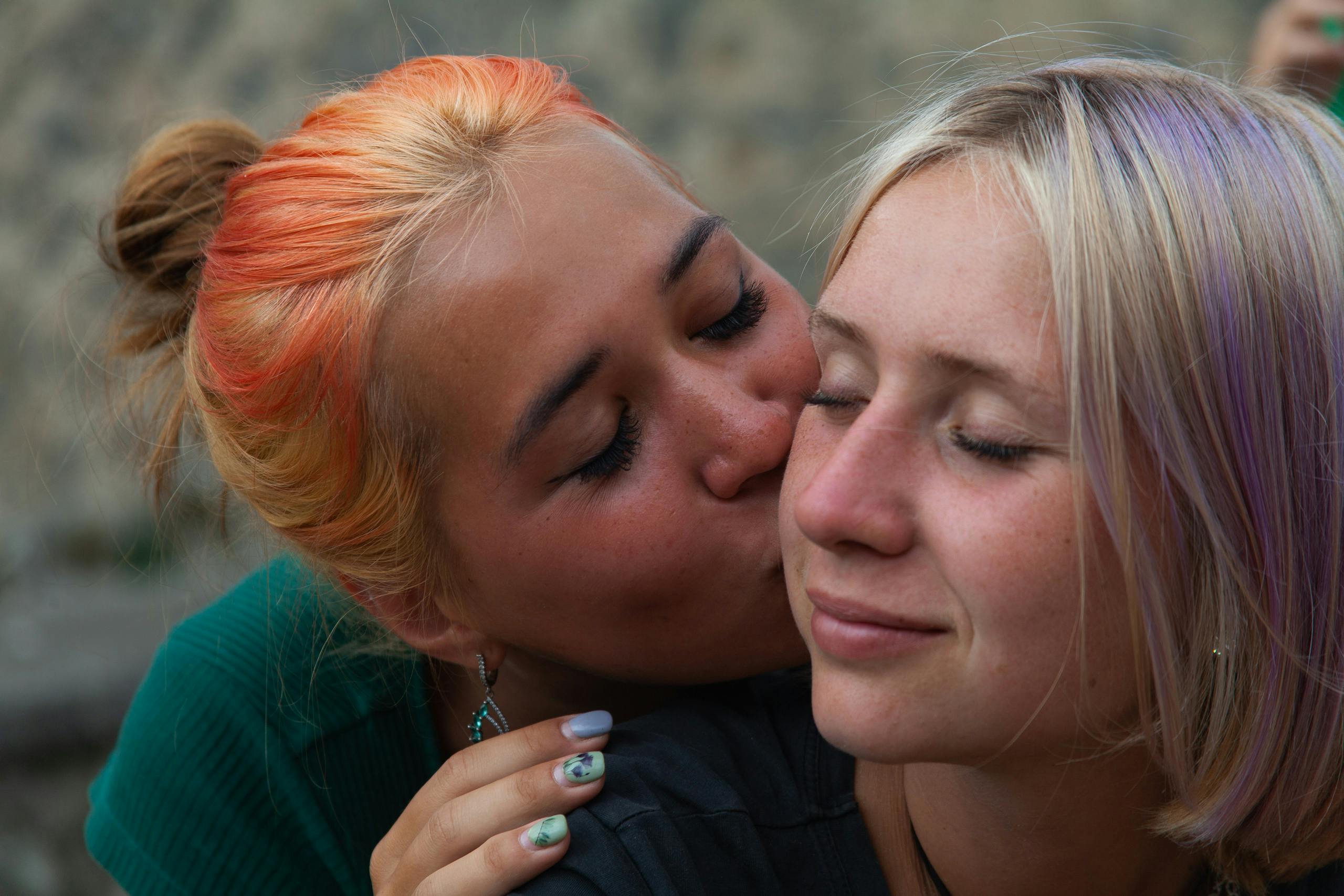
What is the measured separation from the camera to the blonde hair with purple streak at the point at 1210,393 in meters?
1.21

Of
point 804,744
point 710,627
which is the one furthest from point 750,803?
point 710,627

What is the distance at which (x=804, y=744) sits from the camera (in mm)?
1666

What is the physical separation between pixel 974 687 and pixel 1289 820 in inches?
20.3

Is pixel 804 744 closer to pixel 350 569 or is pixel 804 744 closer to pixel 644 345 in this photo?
pixel 644 345

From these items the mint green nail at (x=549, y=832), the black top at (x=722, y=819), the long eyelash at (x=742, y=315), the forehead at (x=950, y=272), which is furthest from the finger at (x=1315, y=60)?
the mint green nail at (x=549, y=832)

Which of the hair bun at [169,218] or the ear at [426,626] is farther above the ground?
the hair bun at [169,218]

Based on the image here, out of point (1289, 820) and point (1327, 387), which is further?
point (1289, 820)

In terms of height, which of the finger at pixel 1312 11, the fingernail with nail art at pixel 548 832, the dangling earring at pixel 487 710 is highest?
the finger at pixel 1312 11

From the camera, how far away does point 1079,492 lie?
118 cm

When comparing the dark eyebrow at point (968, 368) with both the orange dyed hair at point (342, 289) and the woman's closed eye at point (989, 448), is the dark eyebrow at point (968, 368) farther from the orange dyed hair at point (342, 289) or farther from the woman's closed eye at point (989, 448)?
the orange dyed hair at point (342, 289)

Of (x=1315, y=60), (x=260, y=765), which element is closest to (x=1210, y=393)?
(x=260, y=765)

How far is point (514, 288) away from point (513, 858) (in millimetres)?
732

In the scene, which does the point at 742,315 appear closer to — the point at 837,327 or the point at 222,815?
the point at 837,327

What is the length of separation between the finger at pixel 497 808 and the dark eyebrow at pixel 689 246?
67 centimetres
